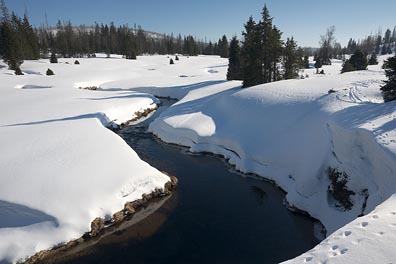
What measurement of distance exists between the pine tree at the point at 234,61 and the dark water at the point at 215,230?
31.9 metres

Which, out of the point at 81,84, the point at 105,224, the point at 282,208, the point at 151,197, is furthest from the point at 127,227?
the point at 81,84

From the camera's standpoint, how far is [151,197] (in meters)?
16.0

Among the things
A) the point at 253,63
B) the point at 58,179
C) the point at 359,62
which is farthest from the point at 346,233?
the point at 359,62

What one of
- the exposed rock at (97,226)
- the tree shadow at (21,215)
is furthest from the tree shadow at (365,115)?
the tree shadow at (21,215)

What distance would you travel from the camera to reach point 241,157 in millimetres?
20703

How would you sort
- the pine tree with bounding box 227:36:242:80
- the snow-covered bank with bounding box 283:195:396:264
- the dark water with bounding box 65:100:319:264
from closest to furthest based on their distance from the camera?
1. the snow-covered bank with bounding box 283:195:396:264
2. the dark water with bounding box 65:100:319:264
3. the pine tree with bounding box 227:36:242:80

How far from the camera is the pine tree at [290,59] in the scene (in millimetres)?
37031

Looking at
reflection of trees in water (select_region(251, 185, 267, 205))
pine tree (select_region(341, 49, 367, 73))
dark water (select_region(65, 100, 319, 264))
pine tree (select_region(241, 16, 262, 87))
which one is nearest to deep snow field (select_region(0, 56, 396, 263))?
dark water (select_region(65, 100, 319, 264))

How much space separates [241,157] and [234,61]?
3017cm

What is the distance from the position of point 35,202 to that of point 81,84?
43.2 meters

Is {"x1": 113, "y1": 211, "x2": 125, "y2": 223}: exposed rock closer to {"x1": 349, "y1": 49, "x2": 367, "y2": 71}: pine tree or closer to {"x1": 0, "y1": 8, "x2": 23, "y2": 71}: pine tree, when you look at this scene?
{"x1": 349, "y1": 49, "x2": 367, "y2": 71}: pine tree

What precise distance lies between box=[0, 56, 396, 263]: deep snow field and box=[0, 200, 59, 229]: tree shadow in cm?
4

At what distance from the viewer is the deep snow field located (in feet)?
36.5

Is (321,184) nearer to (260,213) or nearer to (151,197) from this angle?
(260,213)
